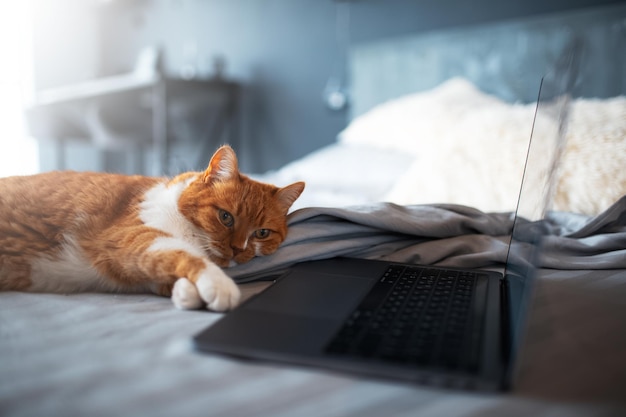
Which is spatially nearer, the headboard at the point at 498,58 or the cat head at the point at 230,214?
the cat head at the point at 230,214

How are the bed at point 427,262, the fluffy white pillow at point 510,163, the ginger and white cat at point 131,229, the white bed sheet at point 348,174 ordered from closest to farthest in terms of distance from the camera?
the bed at point 427,262, the ginger and white cat at point 131,229, the fluffy white pillow at point 510,163, the white bed sheet at point 348,174

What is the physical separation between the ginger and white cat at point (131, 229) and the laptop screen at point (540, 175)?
431 mm

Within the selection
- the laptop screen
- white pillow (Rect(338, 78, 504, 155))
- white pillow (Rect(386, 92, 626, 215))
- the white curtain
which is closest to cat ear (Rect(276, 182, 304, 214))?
the laptop screen

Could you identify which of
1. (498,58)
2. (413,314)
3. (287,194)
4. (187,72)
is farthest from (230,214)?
(187,72)

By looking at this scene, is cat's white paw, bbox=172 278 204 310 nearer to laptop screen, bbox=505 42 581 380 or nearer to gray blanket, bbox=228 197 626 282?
gray blanket, bbox=228 197 626 282

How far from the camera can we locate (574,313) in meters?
0.79

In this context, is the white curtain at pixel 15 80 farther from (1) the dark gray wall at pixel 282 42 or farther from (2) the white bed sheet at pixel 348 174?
(2) the white bed sheet at pixel 348 174

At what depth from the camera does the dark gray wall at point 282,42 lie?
280 cm

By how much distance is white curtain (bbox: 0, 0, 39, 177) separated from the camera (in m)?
4.51

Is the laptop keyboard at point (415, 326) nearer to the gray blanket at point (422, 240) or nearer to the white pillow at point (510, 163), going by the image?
the gray blanket at point (422, 240)

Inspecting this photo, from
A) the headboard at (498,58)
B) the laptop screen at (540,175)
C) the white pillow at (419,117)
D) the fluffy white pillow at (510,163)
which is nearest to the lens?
the laptop screen at (540,175)

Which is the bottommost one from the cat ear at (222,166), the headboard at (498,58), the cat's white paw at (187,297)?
the cat's white paw at (187,297)

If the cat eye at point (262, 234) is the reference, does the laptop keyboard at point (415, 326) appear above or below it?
below

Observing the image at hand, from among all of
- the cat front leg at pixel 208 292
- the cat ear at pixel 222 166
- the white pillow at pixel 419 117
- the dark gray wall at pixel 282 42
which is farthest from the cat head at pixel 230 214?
the dark gray wall at pixel 282 42
